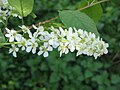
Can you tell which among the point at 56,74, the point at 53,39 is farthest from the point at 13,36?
the point at 56,74

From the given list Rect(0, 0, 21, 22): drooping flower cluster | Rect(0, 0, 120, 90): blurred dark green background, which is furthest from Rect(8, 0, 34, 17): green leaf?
Rect(0, 0, 120, 90): blurred dark green background

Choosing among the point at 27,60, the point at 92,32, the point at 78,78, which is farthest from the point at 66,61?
the point at 92,32

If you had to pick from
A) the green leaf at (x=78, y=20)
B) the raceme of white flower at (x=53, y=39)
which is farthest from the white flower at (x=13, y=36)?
the green leaf at (x=78, y=20)

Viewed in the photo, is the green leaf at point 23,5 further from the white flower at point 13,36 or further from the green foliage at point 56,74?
the green foliage at point 56,74

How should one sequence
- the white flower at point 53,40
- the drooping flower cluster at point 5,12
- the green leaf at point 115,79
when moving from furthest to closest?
the green leaf at point 115,79, the drooping flower cluster at point 5,12, the white flower at point 53,40

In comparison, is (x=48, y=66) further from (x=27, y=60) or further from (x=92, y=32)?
(x=92, y=32)

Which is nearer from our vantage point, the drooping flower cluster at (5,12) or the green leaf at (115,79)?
the drooping flower cluster at (5,12)

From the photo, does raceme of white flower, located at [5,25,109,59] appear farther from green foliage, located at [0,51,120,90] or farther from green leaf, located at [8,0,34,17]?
green foliage, located at [0,51,120,90]

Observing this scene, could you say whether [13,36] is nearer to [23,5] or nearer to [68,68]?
[23,5]
